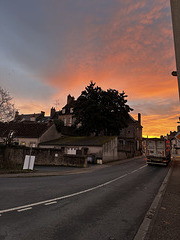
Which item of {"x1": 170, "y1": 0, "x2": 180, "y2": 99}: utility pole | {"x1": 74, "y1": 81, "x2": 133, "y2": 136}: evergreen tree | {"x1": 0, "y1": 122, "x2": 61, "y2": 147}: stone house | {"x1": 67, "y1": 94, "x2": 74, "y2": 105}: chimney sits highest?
{"x1": 67, "y1": 94, "x2": 74, "y2": 105}: chimney

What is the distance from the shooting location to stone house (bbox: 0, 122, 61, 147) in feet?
105

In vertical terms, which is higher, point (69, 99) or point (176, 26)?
point (69, 99)

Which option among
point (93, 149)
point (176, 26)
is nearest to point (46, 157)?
point (93, 149)

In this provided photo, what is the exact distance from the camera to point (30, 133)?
33.4 m

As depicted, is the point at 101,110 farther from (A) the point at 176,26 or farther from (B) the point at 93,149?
(A) the point at 176,26

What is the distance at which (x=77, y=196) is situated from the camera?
24.7 ft

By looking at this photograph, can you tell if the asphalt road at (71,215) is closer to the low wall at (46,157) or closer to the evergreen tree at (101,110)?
the low wall at (46,157)

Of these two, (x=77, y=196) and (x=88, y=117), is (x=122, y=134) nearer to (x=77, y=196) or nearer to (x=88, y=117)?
(x=88, y=117)

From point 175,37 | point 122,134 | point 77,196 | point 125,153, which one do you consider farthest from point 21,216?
point 122,134

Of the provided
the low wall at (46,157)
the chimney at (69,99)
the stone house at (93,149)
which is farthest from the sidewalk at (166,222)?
the chimney at (69,99)

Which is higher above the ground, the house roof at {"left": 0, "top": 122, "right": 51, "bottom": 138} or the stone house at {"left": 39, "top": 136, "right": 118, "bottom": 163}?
the house roof at {"left": 0, "top": 122, "right": 51, "bottom": 138}

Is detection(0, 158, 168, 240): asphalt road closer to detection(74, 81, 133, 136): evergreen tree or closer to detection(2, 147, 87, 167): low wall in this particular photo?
detection(2, 147, 87, 167): low wall

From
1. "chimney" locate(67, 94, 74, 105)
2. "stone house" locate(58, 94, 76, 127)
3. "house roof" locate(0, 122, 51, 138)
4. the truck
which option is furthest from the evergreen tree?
"chimney" locate(67, 94, 74, 105)

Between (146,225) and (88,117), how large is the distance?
104ft
